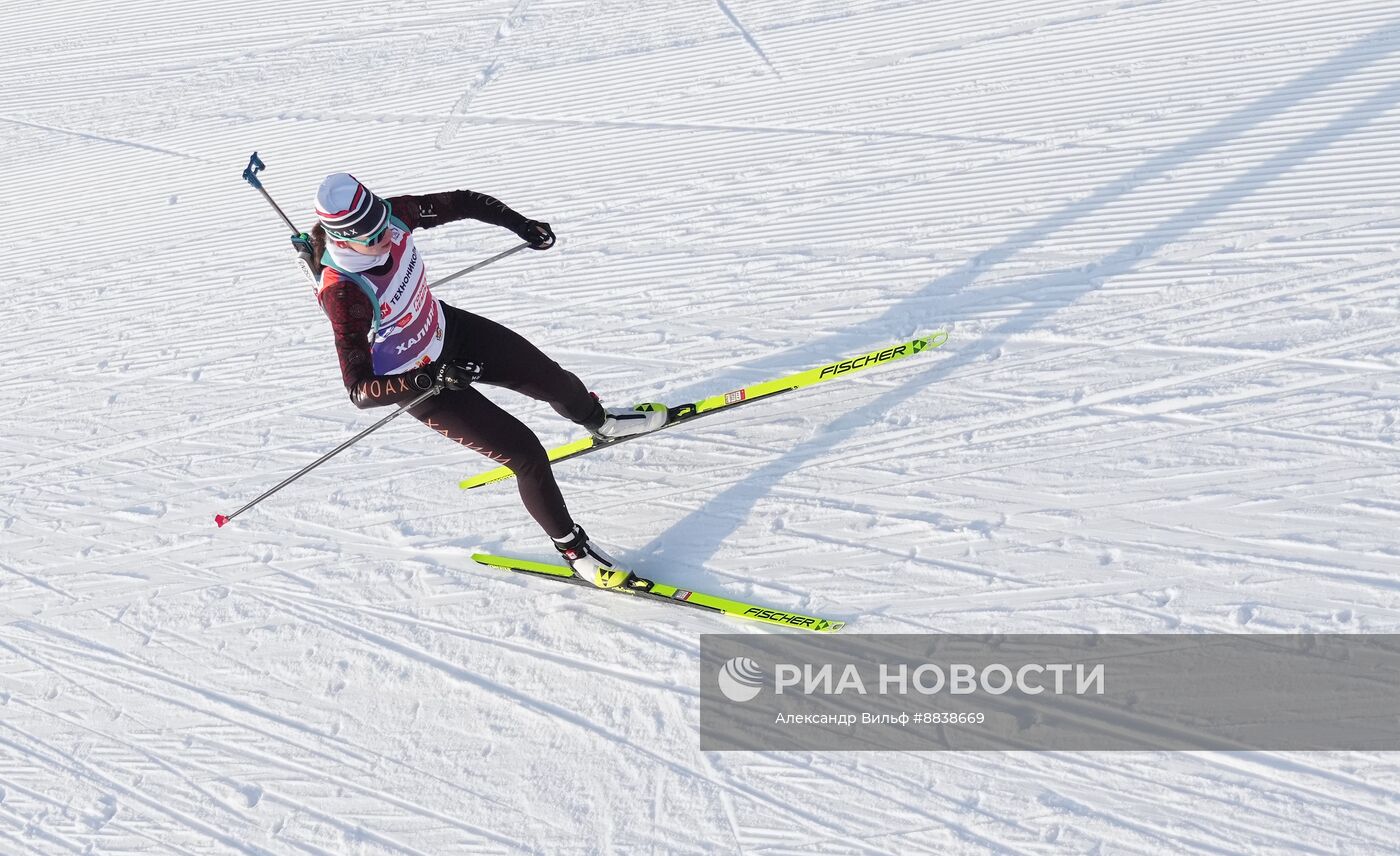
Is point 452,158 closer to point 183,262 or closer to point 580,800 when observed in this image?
point 183,262

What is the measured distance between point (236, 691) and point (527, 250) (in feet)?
9.48

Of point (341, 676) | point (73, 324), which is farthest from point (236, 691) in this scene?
point (73, 324)

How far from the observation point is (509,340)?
4.27 meters

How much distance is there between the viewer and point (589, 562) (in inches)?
169

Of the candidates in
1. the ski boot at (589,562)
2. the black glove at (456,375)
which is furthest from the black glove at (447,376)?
the ski boot at (589,562)

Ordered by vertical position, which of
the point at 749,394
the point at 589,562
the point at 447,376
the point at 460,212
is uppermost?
the point at 460,212

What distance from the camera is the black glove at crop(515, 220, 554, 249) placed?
438cm

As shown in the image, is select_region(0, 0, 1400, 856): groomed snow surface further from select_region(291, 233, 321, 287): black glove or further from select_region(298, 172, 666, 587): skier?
select_region(291, 233, 321, 287): black glove

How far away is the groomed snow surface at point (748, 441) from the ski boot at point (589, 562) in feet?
0.46

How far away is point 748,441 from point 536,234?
134 centimetres

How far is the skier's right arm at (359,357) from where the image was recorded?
3465 mm

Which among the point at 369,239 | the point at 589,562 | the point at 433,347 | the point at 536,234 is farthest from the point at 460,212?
the point at 589,562

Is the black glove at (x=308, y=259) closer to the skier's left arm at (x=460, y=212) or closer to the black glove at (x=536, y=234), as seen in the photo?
the skier's left arm at (x=460, y=212)

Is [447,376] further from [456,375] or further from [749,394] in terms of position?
[749,394]
